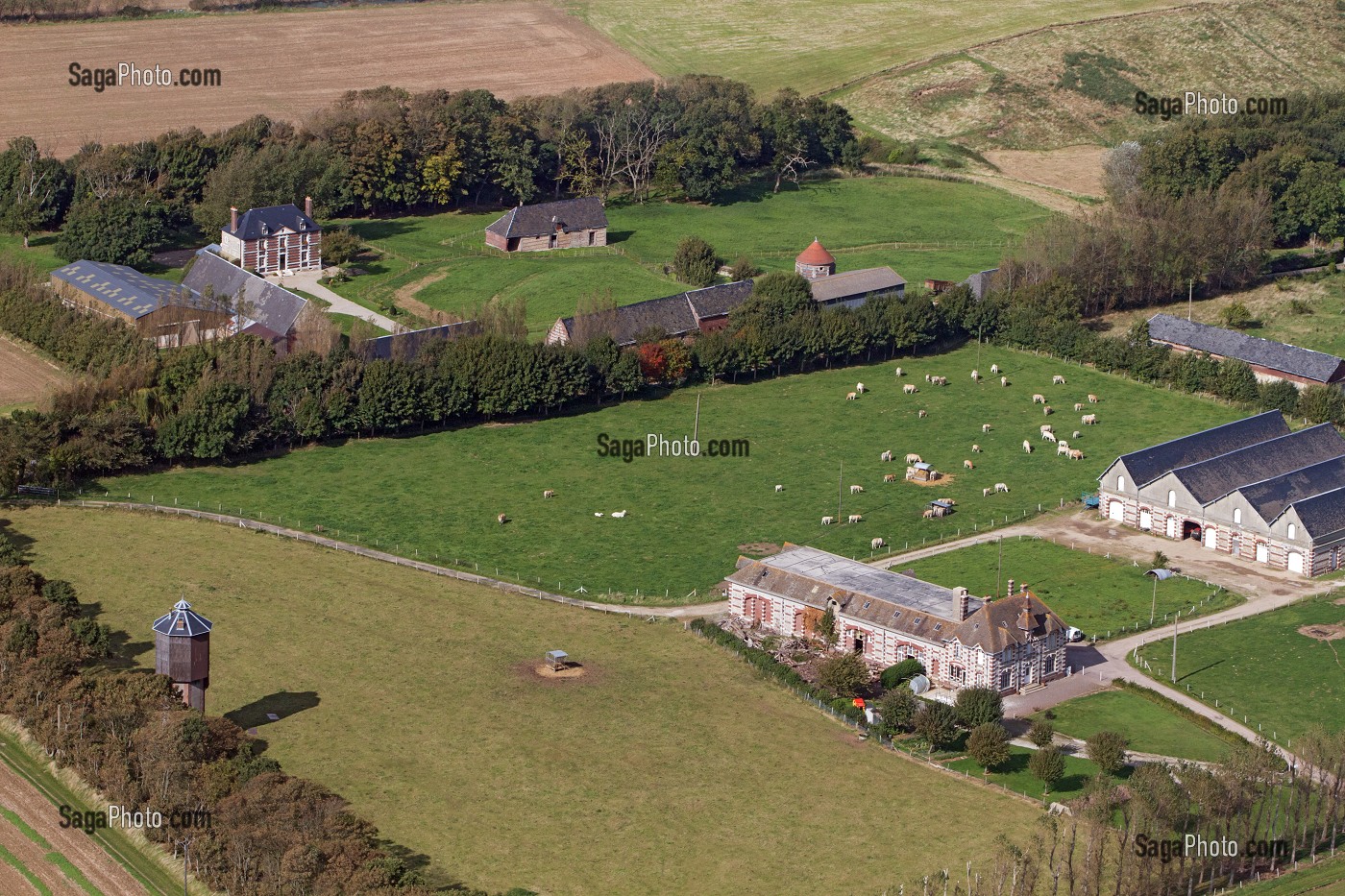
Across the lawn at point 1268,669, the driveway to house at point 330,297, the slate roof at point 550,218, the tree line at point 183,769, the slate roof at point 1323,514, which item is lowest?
the lawn at point 1268,669

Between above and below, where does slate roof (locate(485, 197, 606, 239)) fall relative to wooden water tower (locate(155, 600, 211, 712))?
above

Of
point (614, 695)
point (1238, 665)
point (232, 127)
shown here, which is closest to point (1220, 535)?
point (1238, 665)

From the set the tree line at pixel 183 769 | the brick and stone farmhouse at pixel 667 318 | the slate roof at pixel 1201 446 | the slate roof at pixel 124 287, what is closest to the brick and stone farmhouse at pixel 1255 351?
the slate roof at pixel 1201 446

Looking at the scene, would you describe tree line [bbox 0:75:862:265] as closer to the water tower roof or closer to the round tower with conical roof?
the round tower with conical roof

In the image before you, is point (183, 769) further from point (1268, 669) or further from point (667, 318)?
point (667, 318)

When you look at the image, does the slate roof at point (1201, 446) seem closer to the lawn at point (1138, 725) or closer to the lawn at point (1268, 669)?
the lawn at point (1268, 669)

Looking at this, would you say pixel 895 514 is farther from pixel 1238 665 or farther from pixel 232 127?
pixel 232 127

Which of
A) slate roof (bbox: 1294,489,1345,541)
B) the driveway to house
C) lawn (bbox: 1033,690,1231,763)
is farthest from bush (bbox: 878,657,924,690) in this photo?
the driveway to house
